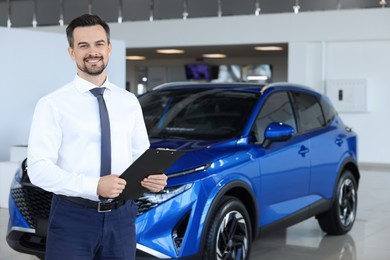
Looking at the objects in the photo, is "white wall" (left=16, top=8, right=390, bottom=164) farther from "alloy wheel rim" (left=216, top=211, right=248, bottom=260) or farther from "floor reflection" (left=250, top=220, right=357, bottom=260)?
"alloy wheel rim" (left=216, top=211, right=248, bottom=260)

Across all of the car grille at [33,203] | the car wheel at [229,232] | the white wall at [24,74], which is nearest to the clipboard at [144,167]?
the car wheel at [229,232]

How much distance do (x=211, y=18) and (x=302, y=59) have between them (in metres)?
2.79

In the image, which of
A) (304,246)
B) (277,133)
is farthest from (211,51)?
(277,133)

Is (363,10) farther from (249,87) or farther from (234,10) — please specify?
(249,87)

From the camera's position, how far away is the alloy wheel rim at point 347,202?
24.7ft

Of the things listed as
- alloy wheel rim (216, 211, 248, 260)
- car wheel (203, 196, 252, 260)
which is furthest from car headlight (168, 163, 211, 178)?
alloy wheel rim (216, 211, 248, 260)

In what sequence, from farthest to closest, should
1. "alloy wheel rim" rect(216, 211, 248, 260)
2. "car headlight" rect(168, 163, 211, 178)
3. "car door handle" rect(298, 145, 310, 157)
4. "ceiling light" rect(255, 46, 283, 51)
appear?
"ceiling light" rect(255, 46, 283, 51) → "car door handle" rect(298, 145, 310, 157) → "alloy wheel rim" rect(216, 211, 248, 260) → "car headlight" rect(168, 163, 211, 178)

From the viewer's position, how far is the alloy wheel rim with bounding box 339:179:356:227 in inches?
296

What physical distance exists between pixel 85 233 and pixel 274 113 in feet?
12.4

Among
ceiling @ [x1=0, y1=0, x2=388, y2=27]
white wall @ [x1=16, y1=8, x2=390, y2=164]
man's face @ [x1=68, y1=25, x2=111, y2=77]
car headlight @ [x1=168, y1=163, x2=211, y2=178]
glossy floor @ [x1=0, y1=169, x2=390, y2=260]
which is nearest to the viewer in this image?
man's face @ [x1=68, y1=25, x2=111, y2=77]

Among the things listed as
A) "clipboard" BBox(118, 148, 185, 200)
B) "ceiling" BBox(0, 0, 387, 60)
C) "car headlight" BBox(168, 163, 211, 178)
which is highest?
"ceiling" BBox(0, 0, 387, 60)

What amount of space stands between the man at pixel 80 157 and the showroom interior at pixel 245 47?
5.92 meters

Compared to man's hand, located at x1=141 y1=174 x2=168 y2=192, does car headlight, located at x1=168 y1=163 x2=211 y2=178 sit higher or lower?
lower

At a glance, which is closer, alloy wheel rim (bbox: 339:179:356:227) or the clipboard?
the clipboard
